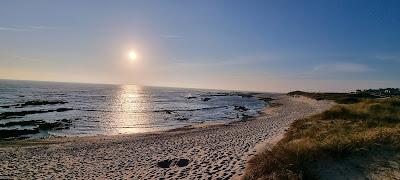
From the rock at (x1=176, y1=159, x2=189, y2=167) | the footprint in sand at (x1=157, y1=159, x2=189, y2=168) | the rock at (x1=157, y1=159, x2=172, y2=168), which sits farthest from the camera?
the rock at (x1=157, y1=159, x2=172, y2=168)

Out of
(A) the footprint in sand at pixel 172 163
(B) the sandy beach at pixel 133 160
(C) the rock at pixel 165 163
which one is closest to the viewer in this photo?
(B) the sandy beach at pixel 133 160

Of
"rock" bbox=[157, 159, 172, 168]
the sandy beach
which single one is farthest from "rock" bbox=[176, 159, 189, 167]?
"rock" bbox=[157, 159, 172, 168]

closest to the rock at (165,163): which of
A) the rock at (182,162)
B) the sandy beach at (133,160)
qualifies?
the sandy beach at (133,160)

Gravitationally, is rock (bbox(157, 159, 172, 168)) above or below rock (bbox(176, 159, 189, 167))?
below

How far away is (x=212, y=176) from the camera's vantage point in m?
12.1

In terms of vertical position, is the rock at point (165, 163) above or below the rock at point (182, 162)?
below

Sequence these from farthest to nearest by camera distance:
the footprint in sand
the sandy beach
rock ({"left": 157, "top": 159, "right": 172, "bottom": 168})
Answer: rock ({"left": 157, "top": 159, "right": 172, "bottom": 168}), the footprint in sand, the sandy beach

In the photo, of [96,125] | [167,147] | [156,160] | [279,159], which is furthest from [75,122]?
[279,159]

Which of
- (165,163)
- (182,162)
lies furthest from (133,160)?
(182,162)

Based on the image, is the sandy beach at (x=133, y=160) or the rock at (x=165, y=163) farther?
the rock at (x=165, y=163)

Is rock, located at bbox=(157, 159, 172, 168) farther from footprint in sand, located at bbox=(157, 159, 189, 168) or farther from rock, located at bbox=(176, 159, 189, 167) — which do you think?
rock, located at bbox=(176, 159, 189, 167)

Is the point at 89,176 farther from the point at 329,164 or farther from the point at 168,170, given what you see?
the point at 329,164

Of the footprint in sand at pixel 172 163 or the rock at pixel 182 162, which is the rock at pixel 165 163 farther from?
the rock at pixel 182 162

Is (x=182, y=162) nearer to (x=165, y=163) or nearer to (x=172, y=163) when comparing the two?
(x=172, y=163)
